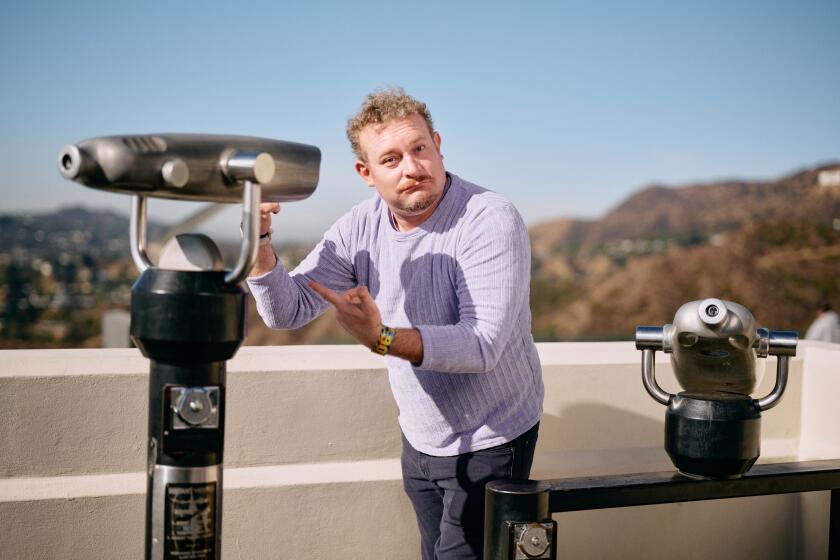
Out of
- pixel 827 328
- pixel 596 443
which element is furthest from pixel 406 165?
pixel 827 328

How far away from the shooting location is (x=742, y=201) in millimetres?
48844

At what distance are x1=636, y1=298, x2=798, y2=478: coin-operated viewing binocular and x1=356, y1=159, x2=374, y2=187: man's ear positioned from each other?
0.74 meters

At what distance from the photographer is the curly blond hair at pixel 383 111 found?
197 centimetres

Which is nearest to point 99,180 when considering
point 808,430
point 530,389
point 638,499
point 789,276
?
point 530,389

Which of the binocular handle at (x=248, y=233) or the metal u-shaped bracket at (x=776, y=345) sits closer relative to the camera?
the binocular handle at (x=248, y=233)

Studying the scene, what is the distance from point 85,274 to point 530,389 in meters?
31.5

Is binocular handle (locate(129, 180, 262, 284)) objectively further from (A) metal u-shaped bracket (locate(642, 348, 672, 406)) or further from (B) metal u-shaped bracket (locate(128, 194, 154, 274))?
(A) metal u-shaped bracket (locate(642, 348, 672, 406))

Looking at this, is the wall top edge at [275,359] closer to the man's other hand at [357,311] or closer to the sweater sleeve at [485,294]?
the sweater sleeve at [485,294]

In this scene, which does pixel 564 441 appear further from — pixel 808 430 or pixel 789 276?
pixel 789 276

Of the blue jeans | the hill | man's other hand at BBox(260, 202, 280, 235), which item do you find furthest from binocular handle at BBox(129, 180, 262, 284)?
the hill

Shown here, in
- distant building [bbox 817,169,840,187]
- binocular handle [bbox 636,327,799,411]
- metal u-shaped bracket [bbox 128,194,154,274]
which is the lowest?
binocular handle [bbox 636,327,799,411]

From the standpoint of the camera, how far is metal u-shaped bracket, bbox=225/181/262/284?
1322 millimetres

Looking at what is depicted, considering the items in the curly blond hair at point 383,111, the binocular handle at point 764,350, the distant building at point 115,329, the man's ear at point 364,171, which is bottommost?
the distant building at point 115,329

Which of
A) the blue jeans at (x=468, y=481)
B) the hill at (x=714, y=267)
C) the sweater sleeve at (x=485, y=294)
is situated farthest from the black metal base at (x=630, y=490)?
the hill at (x=714, y=267)
